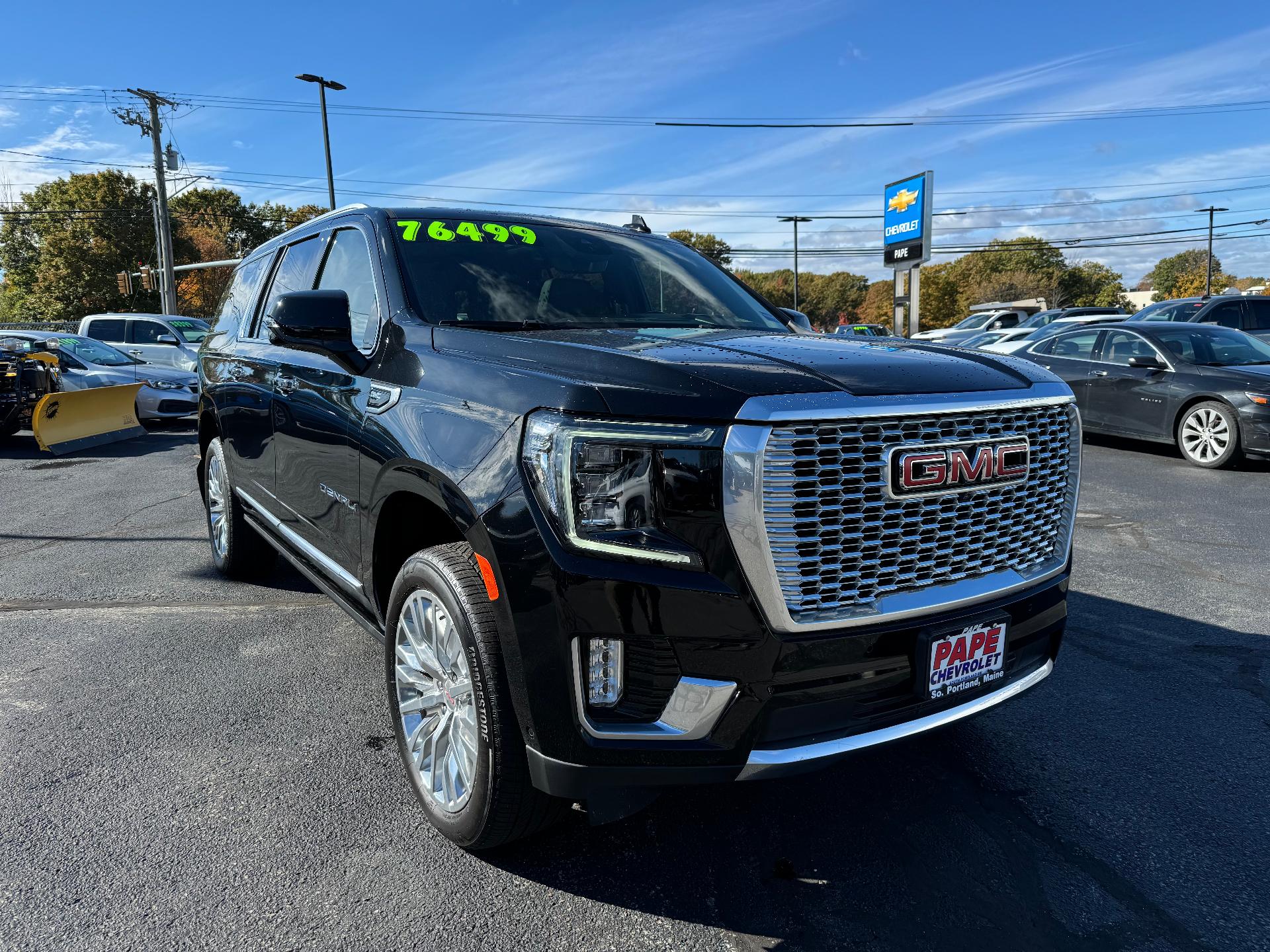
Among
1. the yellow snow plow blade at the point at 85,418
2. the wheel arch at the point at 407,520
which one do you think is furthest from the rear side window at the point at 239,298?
the yellow snow plow blade at the point at 85,418

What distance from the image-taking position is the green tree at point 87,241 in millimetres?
53750

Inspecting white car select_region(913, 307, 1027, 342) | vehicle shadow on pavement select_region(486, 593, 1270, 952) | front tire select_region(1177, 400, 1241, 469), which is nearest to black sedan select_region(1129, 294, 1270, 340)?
front tire select_region(1177, 400, 1241, 469)

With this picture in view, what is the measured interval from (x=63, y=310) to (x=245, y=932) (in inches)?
2469

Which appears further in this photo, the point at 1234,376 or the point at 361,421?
the point at 1234,376

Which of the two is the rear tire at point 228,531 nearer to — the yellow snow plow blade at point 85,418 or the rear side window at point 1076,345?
the yellow snow plow blade at point 85,418

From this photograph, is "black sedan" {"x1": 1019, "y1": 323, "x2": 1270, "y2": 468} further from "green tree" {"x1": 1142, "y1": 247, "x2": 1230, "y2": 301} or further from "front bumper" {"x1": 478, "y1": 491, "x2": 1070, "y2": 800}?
"green tree" {"x1": 1142, "y1": 247, "x2": 1230, "y2": 301}

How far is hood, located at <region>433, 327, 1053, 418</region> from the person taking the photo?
6.93ft

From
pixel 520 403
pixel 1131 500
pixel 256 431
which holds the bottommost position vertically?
pixel 1131 500

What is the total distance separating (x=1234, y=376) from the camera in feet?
29.5

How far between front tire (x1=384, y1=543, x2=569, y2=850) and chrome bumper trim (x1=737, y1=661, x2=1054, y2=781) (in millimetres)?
599

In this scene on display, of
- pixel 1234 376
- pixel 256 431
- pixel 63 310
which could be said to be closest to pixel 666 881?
pixel 256 431

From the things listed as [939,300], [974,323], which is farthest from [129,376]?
[939,300]

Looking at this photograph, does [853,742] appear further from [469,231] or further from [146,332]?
[146,332]

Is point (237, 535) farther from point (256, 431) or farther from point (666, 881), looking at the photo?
point (666, 881)
